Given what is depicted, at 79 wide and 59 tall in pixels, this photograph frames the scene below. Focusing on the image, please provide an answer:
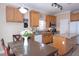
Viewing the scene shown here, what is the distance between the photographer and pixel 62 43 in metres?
1.40

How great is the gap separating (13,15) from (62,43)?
2.71 feet

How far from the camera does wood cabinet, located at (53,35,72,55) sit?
1.36 meters

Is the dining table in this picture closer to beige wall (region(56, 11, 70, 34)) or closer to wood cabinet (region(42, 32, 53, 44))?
wood cabinet (region(42, 32, 53, 44))

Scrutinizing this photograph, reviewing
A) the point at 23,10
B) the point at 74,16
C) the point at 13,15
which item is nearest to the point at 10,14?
the point at 13,15

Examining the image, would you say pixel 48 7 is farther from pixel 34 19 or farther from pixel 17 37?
pixel 17 37

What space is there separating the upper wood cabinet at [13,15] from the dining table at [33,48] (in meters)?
0.34

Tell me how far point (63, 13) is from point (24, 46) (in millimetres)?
798

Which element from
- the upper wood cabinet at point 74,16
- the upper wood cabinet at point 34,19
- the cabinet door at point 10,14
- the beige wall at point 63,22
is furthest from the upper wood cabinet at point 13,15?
the upper wood cabinet at point 74,16

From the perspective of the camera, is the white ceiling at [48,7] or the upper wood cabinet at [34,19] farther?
the upper wood cabinet at [34,19]

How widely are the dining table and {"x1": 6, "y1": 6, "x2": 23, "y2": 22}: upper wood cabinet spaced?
34cm

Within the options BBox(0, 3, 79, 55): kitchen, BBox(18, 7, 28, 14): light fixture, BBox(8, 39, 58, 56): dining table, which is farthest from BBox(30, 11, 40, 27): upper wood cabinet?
BBox(8, 39, 58, 56): dining table

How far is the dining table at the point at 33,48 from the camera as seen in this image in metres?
1.33

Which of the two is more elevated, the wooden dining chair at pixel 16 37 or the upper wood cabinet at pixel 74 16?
the upper wood cabinet at pixel 74 16

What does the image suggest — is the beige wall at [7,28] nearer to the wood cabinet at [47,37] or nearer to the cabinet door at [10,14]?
the cabinet door at [10,14]
